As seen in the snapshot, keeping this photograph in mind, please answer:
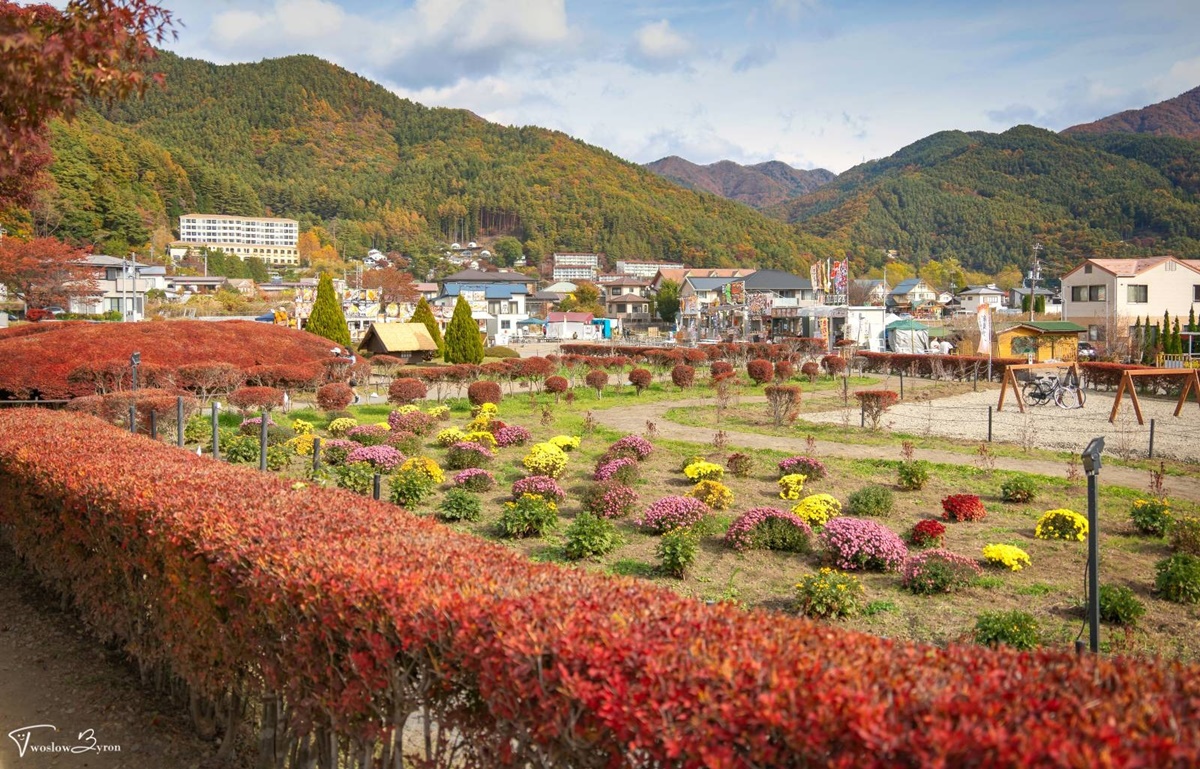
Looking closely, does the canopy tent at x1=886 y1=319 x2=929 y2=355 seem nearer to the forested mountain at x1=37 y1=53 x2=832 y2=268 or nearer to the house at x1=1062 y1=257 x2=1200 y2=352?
the house at x1=1062 y1=257 x2=1200 y2=352

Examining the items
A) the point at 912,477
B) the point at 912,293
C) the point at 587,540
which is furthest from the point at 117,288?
the point at 912,293

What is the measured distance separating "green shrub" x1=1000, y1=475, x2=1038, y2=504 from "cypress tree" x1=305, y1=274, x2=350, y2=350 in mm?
28661

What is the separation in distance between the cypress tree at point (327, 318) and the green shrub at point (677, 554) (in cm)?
2901

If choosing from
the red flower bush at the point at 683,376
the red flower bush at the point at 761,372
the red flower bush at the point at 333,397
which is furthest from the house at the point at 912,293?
the red flower bush at the point at 333,397

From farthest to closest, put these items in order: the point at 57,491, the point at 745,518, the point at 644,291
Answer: the point at 644,291, the point at 745,518, the point at 57,491

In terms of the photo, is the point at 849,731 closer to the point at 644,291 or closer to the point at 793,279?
the point at 793,279

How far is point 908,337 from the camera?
44.3 m

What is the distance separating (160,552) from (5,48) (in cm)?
281

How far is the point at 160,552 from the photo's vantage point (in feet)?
15.0

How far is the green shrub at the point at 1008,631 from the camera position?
576cm

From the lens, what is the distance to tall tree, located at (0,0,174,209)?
14.5 feet

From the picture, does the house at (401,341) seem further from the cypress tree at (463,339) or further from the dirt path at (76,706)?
the dirt path at (76,706)

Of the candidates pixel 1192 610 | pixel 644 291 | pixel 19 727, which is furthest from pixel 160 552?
pixel 644 291

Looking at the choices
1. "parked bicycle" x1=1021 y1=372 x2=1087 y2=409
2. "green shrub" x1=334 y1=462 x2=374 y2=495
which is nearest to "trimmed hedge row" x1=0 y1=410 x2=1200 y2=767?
"green shrub" x1=334 y1=462 x2=374 y2=495
